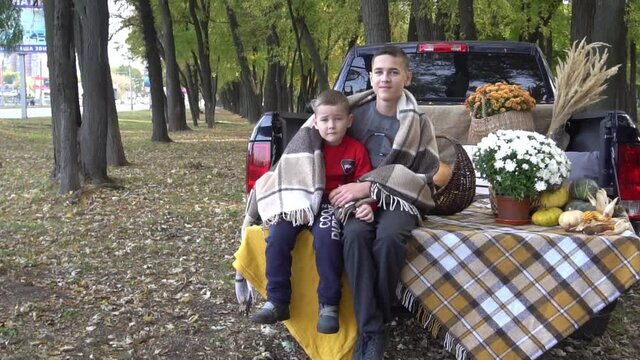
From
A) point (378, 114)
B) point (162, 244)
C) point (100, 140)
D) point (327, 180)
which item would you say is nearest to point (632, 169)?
point (378, 114)

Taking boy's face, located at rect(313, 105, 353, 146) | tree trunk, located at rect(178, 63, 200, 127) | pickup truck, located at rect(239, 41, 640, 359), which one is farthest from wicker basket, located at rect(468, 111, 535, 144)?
tree trunk, located at rect(178, 63, 200, 127)

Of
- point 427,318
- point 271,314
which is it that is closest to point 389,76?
point 427,318

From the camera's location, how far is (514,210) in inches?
157

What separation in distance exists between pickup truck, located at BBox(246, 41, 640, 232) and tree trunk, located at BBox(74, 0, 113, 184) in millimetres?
5660

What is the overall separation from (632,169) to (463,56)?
244cm

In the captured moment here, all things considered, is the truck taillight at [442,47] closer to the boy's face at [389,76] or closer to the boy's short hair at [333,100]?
the boy's face at [389,76]

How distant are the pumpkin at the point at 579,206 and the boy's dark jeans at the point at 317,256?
52.5 inches

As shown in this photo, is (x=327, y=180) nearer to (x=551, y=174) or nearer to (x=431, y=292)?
(x=431, y=292)

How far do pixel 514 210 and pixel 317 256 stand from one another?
117cm

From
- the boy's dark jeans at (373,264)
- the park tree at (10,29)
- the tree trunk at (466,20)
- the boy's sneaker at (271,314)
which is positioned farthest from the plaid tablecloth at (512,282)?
the park tree at (10,29)

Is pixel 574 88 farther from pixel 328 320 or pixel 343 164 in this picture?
pixel 328 320

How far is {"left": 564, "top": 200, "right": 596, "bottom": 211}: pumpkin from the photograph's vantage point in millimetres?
3912

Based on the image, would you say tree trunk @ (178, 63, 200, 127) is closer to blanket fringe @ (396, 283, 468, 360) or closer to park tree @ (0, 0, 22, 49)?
park tree @ (0, 0, 22, 49)

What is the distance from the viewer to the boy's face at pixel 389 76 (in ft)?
13.5
